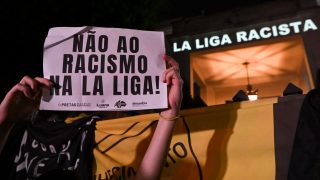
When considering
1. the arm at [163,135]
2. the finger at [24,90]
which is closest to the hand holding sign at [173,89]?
the arm at [163,135]

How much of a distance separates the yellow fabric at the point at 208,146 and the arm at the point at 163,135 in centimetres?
28

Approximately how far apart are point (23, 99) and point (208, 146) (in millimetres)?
1038

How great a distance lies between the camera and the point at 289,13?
23.3 feet

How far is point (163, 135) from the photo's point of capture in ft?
5.34

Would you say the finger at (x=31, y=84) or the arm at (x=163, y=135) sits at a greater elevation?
the finger at (x=31, y=84)

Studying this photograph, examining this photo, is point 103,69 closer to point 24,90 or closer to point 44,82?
point 44,82

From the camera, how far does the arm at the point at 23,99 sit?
1576 mm

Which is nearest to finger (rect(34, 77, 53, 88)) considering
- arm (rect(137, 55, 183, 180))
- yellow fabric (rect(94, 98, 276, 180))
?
arm (rect(137, 55, 183, 180))

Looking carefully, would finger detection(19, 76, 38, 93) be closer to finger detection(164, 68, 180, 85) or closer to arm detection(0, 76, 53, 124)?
arm detection(0, 76, 53, 124)

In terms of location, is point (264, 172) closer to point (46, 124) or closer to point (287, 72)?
point (46, 124)

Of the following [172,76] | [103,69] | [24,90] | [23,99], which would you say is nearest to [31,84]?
A: [24,90]

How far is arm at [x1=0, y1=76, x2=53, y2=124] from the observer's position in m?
1.58

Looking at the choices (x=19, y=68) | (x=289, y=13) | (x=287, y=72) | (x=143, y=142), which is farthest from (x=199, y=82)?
(x=143, y=142)

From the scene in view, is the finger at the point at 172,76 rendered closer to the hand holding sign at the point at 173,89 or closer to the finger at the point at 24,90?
the hand holding sign at the point at 173,89
